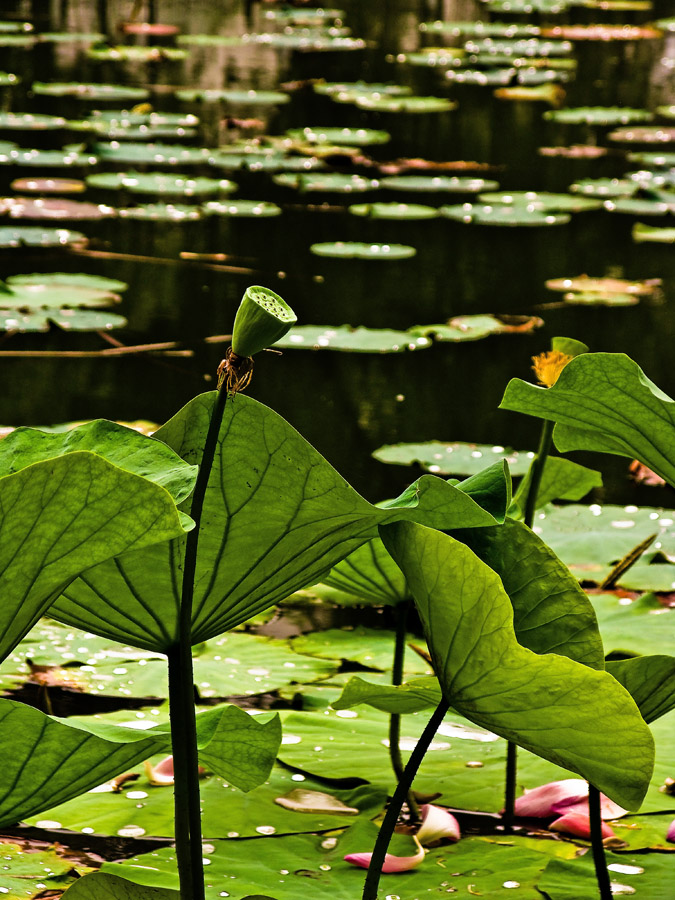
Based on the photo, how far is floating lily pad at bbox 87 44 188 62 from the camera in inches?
254

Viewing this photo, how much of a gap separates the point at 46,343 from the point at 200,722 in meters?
1.83

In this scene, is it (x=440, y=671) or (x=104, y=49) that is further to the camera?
(x=104, y=49)

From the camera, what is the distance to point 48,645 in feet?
4.39

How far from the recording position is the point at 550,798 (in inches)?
40.0

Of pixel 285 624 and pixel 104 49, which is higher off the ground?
pixel 104 49

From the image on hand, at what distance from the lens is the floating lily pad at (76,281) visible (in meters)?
2.78

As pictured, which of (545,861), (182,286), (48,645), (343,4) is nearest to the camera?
(545,861)

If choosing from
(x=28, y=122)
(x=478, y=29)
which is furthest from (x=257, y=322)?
(x=478, y=29)

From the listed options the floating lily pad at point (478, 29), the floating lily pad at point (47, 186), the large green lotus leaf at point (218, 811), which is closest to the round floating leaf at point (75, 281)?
the floating lily pad at point (47, 186)

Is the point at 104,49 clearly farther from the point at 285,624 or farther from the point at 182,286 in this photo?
the point at 285,624

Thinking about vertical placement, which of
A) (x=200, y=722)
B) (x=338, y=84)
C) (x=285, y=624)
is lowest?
(x=285, y=624)

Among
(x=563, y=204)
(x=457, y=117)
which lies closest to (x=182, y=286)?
(x=563, y=204)

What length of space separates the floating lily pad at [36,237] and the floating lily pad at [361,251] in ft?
1.91

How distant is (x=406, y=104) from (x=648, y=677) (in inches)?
194
